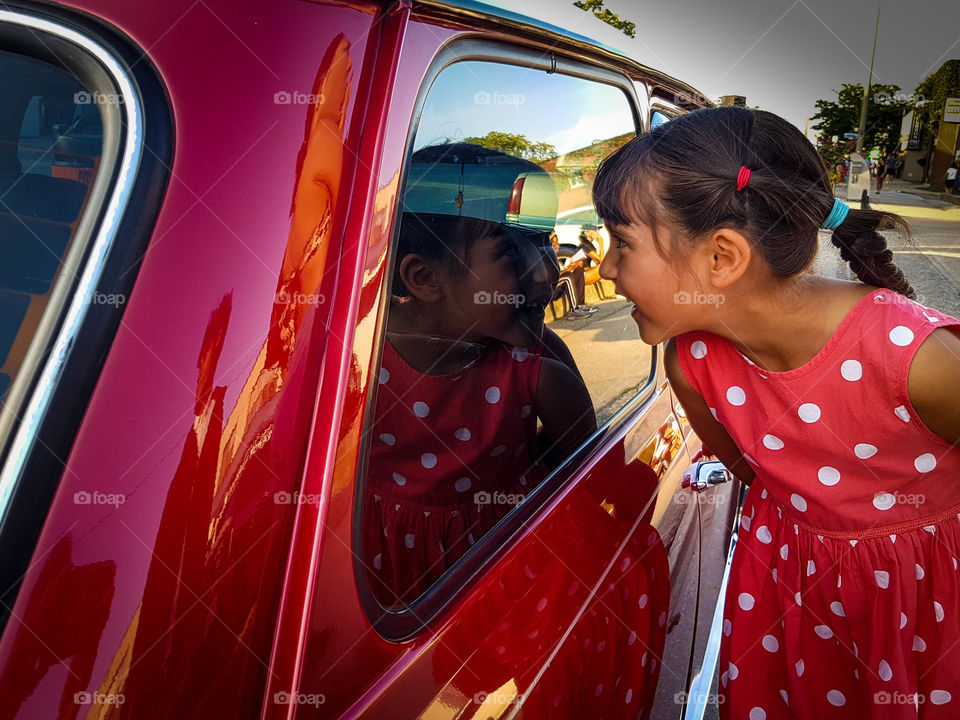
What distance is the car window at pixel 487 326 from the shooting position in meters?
1.38

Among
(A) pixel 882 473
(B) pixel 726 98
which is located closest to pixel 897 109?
(B) pixel 726 98

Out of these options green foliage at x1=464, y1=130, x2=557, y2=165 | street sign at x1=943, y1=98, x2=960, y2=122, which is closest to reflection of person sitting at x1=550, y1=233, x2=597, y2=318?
green foliage at x1=464, y1=130, x2=557, y2=165

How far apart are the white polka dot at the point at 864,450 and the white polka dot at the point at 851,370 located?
0.14m

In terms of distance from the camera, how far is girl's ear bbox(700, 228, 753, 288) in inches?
54.4

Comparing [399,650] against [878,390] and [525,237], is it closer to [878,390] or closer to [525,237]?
[878,390]

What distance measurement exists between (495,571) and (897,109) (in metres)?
44.3

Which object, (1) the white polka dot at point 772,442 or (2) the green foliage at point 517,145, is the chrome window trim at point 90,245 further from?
(1) the white polka dot at point 772,442

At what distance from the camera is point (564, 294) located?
1979 mm

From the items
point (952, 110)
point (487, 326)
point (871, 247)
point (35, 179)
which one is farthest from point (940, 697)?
point (952, 110)

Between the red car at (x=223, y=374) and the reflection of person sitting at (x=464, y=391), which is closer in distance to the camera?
the red car at (x=223, y=374)

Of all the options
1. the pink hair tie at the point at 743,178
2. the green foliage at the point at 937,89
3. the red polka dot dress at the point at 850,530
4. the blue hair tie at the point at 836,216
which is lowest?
the red polka dot dress at the point at 850,530

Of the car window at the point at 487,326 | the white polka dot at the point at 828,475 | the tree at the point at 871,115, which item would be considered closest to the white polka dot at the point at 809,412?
the white polka dot at the point at 828,475

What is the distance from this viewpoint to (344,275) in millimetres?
859

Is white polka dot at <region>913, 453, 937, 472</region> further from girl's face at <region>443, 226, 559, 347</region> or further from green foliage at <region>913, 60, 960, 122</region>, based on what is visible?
green foliage at <region>913, 60, 960, 122</region>
